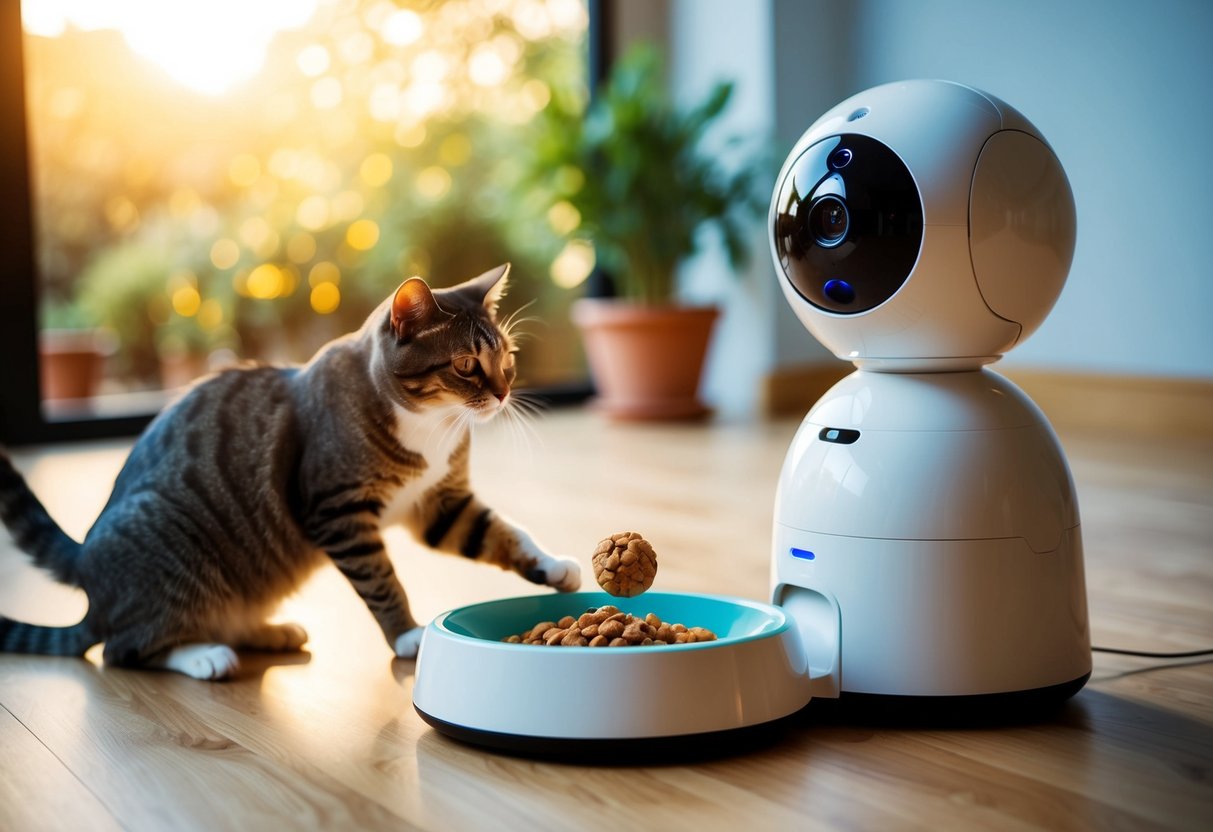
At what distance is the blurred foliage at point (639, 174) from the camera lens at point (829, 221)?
257cm

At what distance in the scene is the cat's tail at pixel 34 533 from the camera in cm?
153

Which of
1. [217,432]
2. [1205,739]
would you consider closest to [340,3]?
[217,432]

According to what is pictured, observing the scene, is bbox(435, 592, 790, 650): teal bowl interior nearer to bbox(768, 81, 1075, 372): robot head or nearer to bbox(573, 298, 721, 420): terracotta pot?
bbox(768, 81, 1075, 372): robot head

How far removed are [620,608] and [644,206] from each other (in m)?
2.62

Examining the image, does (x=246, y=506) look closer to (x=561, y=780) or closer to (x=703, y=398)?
(x=561, y=780)

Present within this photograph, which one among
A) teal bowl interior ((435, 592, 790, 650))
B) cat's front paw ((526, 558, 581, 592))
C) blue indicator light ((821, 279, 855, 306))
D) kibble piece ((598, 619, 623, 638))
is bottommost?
cat's front paw ((526, 558, 581, 592))

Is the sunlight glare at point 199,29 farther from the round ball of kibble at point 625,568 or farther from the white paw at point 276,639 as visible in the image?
the round ball of kibble at point 625,568

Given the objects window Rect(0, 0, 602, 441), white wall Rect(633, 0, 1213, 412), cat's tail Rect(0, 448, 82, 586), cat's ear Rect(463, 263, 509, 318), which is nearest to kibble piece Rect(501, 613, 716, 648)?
cat's ear Rect(463, 263, 509, 318)

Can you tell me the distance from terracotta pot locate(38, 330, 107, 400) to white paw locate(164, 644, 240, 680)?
3.34 meters

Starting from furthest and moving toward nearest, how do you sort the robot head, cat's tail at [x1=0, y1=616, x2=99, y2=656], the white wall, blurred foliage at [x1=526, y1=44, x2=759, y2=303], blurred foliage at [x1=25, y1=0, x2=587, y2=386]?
blurred foliage at [x1=25, y1=0, x2=587, y2=386] < blurred foliage at [x1=526, y1=44, x2=759, y2=303] < the white wall < cat's tail at [x1=0, y1=616, x2=99, y2=656] < the robot head

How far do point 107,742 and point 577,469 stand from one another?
6.44 feet

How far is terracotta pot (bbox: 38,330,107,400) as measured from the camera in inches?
177

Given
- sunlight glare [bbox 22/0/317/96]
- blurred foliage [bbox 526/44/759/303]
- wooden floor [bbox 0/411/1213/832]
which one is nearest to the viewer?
wooden floor [bbox 0/411/1213/832]

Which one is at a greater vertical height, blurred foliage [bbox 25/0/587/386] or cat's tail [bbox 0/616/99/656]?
blurred foliage [bbox 25/0/587/386]
